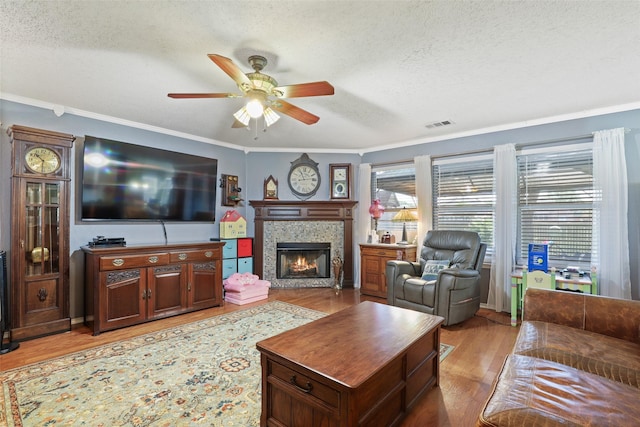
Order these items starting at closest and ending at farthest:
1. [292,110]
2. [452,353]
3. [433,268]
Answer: [292,110], [452,353], [433,268]

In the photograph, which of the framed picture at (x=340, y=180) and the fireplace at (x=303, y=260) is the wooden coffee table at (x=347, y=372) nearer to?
the fireplace at (x=303, y=260)

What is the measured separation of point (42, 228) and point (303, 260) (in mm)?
3526

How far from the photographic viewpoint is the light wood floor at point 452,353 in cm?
194

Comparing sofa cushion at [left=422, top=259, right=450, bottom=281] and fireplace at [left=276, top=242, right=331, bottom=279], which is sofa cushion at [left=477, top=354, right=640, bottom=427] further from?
fireplace at [left=276, top=242, right=331, bottom=279]

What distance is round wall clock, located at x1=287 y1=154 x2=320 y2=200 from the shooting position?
537 cm

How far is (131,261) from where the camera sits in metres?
3.39

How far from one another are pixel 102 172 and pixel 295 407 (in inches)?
136

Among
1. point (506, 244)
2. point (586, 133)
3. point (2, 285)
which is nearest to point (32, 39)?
point (2, 285)

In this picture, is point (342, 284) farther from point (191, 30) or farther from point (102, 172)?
point (191, 30)

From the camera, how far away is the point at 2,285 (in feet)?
8.98

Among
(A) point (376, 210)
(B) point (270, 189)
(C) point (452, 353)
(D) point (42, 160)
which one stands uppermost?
(D) point (42, 160)

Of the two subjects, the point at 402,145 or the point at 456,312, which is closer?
the point at 456,312

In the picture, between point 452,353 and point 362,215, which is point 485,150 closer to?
point 362,215

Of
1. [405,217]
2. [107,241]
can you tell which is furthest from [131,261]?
[405,217]
